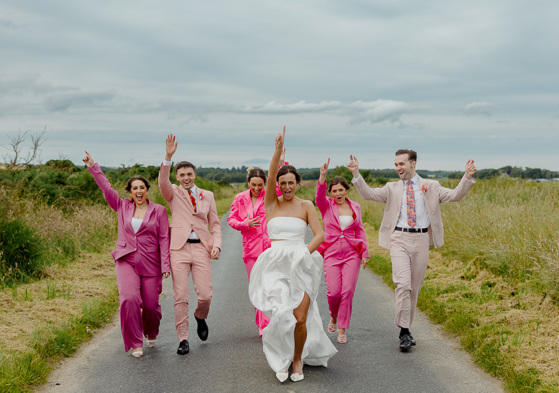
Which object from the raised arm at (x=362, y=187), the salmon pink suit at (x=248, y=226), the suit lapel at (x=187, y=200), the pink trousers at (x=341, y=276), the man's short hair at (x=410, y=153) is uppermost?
the man's short hair at (x=410, y=153)

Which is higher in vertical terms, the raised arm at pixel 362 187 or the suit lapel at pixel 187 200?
the raised arm at pixel 362 187

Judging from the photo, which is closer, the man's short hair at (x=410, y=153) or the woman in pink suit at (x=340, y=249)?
the woman in pink suit at (x=340, y=249)

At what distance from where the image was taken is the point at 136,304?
6.83m

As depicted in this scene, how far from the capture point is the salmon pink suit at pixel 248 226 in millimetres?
7891

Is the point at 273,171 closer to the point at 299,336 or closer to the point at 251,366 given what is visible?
the point at 299,336

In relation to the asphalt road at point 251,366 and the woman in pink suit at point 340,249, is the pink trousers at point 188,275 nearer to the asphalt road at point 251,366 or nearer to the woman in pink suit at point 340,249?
the asphalt road at point 251,366

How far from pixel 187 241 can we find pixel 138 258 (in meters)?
0.67

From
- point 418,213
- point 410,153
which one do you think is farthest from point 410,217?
point 410,153

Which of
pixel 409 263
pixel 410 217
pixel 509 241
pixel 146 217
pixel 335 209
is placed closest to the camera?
pixel 146 217

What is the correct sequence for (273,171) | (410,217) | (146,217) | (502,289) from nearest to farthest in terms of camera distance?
(273,171), (146,217), (410,217), (502,289)

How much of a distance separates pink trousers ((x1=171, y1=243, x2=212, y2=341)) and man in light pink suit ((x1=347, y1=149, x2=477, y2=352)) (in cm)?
219

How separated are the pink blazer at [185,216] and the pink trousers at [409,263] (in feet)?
7.42

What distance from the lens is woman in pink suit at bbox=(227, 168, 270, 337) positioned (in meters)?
7.89

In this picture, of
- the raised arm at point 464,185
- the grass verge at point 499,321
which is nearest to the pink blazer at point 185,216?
the raised arm at point 464,185
